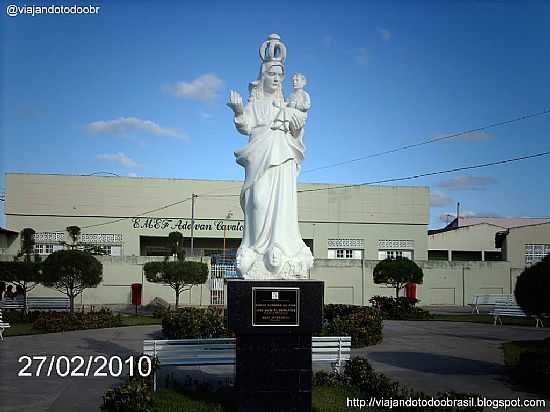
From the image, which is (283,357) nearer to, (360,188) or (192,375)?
(192,375)

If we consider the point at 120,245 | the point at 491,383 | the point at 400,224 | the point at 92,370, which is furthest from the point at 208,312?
the point at 400,224

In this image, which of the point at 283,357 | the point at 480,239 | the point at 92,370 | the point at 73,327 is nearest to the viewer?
the point at 283,357

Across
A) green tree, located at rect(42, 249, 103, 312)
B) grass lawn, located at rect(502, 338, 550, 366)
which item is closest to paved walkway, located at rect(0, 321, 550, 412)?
grass lawn, located at rect(502, 338, 550, 366)

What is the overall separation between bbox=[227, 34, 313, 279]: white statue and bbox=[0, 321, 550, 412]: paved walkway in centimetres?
293

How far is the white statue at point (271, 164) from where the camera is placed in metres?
7.48

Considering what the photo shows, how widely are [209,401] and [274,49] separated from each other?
14.7ft

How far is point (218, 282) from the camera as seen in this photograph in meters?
28.9

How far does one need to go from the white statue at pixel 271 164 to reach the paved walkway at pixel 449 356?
3.30 metres

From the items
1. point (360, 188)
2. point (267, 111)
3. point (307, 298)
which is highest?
point (360, 188)

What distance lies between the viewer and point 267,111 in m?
7.91

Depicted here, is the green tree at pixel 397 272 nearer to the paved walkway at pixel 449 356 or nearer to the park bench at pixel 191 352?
the paved walkway at pixel 449 356

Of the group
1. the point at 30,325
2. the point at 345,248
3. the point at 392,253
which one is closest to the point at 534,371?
the point at 30,325

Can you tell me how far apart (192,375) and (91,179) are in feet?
88.8

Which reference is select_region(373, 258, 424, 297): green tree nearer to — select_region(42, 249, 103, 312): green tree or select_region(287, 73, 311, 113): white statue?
select_region(42, 249, 103, 312): green tree
